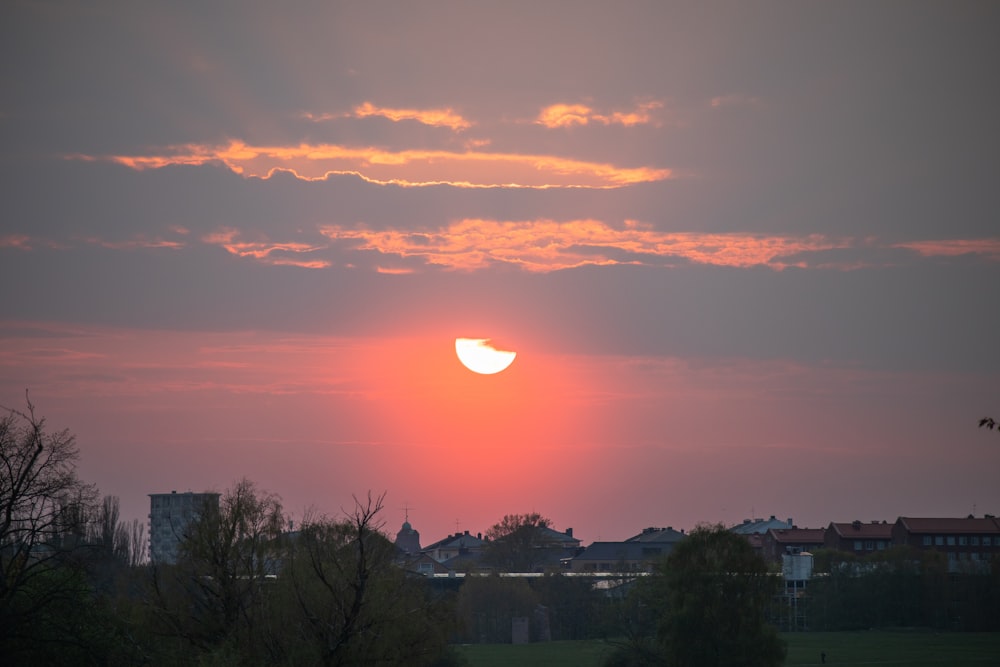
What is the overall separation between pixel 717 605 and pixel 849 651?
118 ft

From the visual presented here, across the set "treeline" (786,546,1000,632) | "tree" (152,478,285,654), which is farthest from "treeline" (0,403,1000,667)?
"treeline" (786,546,1000,632)

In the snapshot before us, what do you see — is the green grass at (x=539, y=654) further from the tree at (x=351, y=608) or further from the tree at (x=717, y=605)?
the tree at (x=351, y=608)

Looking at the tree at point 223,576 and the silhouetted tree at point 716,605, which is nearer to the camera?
the tree at point 223,576

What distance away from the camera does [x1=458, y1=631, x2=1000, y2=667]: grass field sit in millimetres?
100625

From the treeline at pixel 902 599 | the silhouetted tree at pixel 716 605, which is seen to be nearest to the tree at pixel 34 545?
the silhouetted tree at pixel 716 605

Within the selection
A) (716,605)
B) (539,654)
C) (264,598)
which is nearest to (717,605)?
(716,605)

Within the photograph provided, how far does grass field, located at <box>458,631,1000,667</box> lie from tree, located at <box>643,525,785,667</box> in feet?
49.0

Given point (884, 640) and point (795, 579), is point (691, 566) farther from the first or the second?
point (795, 579)

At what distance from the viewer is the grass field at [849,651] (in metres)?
101

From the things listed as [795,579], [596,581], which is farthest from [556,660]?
[795,579]

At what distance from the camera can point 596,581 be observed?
15250cm

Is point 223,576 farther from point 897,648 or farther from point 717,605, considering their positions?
point 897,648

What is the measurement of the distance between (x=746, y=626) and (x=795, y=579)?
78.3 metres

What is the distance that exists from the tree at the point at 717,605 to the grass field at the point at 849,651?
49.0 feet
